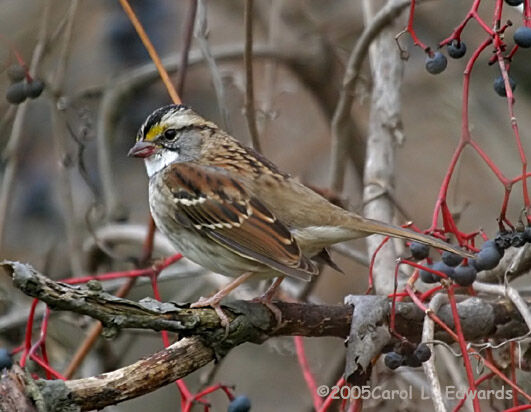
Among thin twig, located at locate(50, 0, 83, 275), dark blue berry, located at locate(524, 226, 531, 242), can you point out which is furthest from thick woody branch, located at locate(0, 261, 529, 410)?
thin twig, located at locate(50, 0, 83, 275)

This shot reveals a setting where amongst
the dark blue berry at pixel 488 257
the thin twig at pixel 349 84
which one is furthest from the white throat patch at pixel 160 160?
the dark blue berry at pixel 488 257

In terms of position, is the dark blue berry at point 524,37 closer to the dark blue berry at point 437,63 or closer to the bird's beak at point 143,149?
the dark blue berry at point 437,63

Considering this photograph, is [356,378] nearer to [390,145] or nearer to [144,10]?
[390,145]

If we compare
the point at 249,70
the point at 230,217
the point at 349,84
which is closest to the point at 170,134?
the point at 249,70

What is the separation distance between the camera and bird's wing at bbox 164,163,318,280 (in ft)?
11.6

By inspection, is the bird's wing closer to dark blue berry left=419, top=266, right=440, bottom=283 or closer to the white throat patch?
the white throat patch

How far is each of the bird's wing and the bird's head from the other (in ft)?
0.34

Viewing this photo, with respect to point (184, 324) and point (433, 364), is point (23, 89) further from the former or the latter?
point (433, 364)

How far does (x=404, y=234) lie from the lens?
10.8 feet

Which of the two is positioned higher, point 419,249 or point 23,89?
point 23,89

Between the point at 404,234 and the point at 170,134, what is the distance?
1280 mm

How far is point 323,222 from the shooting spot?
3717mm

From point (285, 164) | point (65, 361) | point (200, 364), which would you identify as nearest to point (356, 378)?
point (200, 364)

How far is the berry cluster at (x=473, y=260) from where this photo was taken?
293 centimetres
